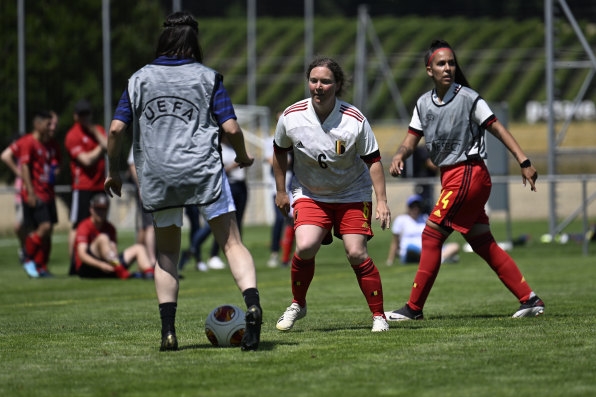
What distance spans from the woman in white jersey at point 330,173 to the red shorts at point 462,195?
2.42ft

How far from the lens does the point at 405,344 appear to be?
21.4 feet

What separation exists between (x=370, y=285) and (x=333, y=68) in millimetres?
1401

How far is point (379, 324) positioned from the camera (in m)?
7.28

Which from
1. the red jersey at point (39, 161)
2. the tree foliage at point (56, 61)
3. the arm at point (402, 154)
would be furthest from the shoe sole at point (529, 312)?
the tree foliage at point (56, 61)

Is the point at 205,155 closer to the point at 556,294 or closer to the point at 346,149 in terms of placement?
the point at 346,149

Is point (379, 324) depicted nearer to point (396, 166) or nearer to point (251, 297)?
point (396, 166)

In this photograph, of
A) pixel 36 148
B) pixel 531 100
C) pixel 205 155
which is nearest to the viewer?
pixel 205 155

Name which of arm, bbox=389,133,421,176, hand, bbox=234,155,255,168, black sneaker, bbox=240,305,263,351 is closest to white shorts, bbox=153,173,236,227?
hand, bbox=234,155,255,168

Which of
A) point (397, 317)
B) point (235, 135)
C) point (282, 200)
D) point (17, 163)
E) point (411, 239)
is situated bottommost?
point (411, 239)

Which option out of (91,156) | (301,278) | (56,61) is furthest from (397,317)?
(56,61)

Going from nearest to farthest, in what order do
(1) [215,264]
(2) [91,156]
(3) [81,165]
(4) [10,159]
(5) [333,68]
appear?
1. (5) [333,68]
2. (2) [91,156]
3. (3) [81,165]
4. (4) [10,159]
5. (1) [215,264]

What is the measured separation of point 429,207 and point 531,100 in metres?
29.3

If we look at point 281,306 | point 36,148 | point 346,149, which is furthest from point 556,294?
point 36,148

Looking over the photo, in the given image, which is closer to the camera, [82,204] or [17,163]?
[82,204]
